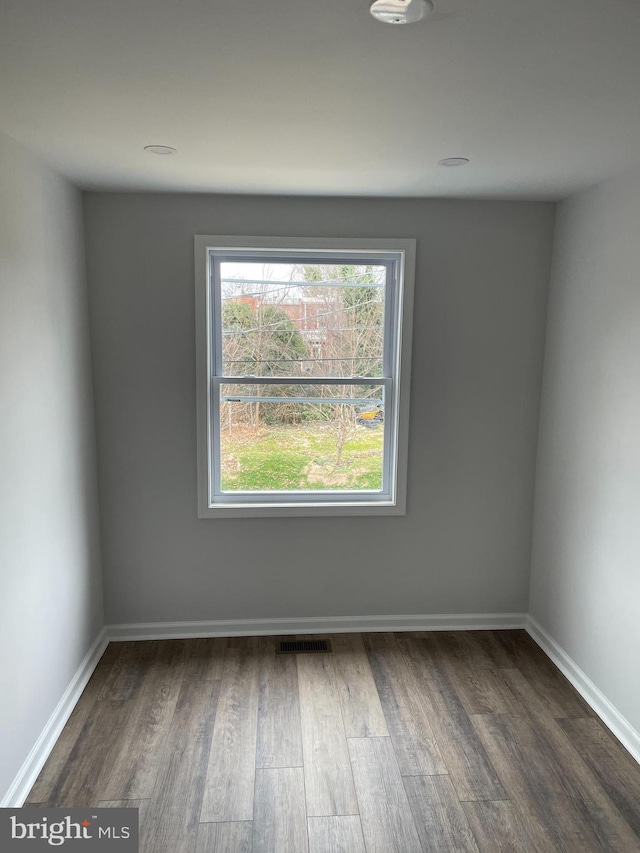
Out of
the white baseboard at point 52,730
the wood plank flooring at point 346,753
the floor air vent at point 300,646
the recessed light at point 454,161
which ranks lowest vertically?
the wood plank flooring at point 346,753

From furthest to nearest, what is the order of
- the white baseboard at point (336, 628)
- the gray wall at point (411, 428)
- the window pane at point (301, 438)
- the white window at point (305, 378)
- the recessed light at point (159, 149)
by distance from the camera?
the window pane at point (301, 438) < the white window at point (305, 378) < the gray wall at point (411, 428) < the white baseboard at point (336, 628) < the recessed light at point (159, 149)

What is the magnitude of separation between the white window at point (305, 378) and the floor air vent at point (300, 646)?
29.0 inches

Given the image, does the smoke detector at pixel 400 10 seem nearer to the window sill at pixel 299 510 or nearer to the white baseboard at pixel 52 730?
the window sill at pixel 299 510

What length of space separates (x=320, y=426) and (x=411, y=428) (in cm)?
52

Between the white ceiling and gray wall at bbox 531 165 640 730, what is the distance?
35 centimetres

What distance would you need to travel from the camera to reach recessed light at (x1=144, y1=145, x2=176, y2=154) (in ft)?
7.43

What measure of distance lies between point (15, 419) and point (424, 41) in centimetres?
183

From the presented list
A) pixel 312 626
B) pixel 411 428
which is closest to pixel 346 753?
pixel 312 626

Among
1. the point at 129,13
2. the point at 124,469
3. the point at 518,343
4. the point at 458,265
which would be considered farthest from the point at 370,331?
the point at 129,13

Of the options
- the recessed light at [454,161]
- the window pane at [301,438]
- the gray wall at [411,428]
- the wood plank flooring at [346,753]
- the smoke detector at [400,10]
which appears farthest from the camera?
the window pane at [301,438]

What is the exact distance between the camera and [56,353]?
2643 millimetres

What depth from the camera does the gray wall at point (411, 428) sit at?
3113 millimetres

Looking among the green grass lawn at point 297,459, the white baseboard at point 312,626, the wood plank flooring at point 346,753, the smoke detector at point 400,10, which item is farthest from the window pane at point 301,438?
the smoke detector at point 400,10

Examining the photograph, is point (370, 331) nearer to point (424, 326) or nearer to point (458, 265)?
point (424, 326)
